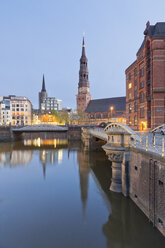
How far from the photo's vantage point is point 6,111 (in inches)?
4161

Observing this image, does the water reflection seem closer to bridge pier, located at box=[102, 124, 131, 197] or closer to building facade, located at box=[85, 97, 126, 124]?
bridge pier, located at box=[102, 124, 131, 197]

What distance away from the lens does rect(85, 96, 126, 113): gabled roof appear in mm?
108250

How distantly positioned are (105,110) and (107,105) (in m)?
4.65

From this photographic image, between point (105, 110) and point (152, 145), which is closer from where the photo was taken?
point (152, 145)

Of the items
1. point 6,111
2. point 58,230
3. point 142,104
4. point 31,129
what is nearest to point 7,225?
point 58,230

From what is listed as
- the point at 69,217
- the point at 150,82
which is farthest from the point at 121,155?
the point at 150,82

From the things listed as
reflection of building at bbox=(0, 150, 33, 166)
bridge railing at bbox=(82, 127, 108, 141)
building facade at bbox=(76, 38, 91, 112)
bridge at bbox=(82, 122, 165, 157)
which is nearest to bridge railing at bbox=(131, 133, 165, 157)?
bridge at bbox=(82, 122, 165, 157)

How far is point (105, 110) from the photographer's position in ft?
362

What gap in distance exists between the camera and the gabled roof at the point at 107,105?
355ft

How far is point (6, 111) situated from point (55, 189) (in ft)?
334

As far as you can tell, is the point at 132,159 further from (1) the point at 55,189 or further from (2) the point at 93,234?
(1) the point at 55,189

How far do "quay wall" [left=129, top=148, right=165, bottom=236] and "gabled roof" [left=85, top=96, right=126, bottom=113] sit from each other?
3815 inches

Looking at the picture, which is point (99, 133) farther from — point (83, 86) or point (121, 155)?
point (83, 86)

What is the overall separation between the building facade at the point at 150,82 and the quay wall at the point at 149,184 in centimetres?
2634
